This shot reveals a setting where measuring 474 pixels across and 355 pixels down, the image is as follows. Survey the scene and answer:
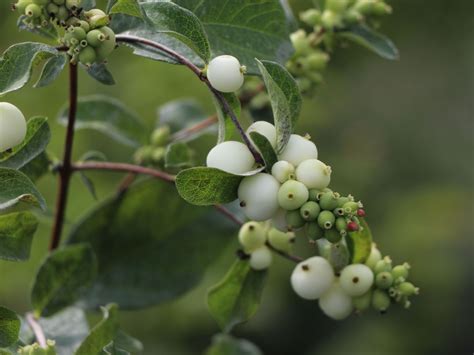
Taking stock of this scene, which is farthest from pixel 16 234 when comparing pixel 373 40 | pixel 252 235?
pixel 373 40

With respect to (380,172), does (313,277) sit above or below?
above

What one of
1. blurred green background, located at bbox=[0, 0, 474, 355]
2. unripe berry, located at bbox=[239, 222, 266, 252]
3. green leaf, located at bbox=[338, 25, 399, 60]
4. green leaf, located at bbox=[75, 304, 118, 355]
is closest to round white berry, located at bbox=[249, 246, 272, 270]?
unripe berry, located at bbox=[239, 222, 266, 252]

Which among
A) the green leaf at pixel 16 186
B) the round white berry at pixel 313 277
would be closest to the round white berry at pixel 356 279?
the round white berry at pixel 313 277

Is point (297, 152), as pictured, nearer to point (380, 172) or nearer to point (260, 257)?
point (260, 257)

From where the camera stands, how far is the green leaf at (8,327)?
0.61 m

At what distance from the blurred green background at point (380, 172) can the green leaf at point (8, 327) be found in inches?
40.6

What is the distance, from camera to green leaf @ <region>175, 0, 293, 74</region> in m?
0.69

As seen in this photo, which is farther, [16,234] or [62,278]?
[62,278]

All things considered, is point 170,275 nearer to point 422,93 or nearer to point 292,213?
point 292,213

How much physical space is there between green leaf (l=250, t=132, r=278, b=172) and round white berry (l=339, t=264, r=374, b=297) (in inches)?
5.9

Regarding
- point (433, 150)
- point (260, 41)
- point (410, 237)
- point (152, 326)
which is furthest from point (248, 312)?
point (433, 150)

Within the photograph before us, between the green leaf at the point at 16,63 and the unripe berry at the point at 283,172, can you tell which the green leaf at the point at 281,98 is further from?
the green leaf at the point at 16,63

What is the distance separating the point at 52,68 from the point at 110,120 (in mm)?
368

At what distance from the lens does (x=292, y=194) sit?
562mm
